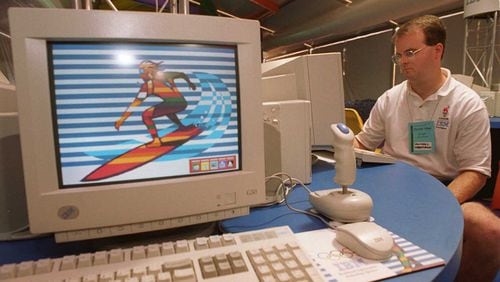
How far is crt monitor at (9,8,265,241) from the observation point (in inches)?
21.7

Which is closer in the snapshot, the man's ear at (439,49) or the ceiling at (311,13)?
the man's ear at (439,49)

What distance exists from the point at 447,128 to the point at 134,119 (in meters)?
1.48

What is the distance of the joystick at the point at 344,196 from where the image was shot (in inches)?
26.6

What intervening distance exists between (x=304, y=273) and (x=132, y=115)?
0.42 m

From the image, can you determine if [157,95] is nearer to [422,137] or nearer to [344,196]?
[344,196]

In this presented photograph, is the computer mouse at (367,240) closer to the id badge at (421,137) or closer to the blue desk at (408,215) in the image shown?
the blue desk at (408,215)

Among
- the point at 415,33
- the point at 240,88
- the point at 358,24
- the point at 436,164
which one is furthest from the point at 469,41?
the point at 240,88

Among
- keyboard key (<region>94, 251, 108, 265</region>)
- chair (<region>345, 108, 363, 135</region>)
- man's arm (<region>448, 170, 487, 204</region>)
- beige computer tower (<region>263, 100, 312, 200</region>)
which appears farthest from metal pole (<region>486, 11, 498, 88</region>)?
keyboard key (<region>94, 251, 108, 265</region>)

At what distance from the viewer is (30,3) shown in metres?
1.89

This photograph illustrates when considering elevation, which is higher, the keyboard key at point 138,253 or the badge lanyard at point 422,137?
the badge lanyard at point 422,137

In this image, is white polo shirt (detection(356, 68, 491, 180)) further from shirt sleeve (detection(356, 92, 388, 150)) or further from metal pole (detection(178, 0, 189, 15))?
metal pole (detection(178, 0, 189, 15))

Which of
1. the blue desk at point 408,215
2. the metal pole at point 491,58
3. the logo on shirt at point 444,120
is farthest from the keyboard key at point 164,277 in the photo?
the metal pole at point 491,58

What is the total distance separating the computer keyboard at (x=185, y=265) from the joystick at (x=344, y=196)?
0.56 feet

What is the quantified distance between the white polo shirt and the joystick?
1018 millimetres
